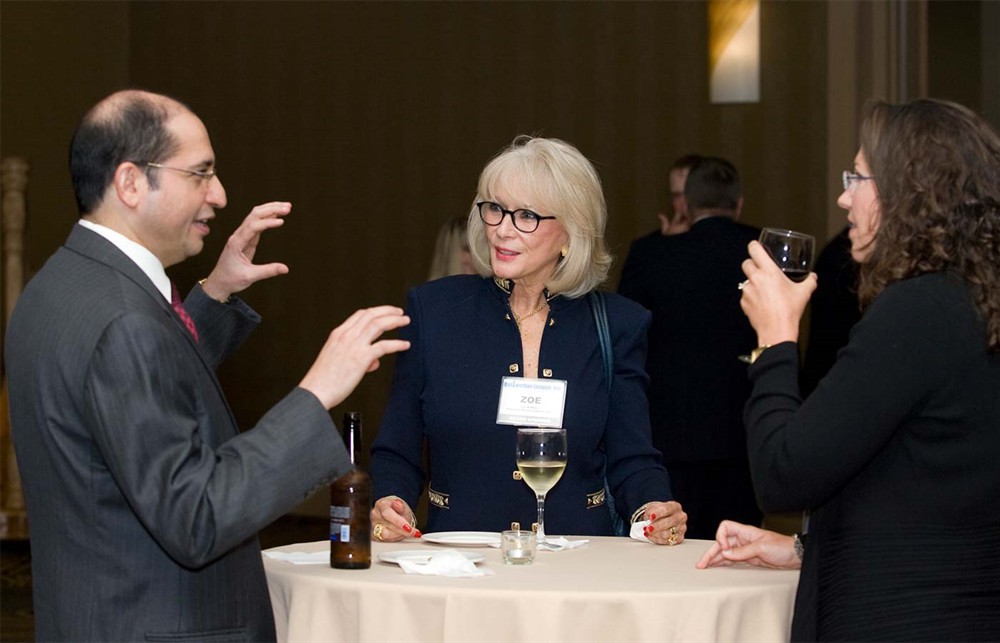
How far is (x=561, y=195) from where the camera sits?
2.86 metres

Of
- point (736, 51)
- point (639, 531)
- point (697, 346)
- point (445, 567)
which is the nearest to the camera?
point (445, 567)

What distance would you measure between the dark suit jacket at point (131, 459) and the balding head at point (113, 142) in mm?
67

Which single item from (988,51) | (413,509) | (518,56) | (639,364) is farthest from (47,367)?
(518,56)

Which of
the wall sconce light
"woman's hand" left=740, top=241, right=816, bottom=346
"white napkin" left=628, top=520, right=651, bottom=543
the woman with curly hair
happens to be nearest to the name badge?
"white napkin" left=628, top=520, right=651, bottom=543

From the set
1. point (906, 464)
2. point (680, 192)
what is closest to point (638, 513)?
point (906, 464)

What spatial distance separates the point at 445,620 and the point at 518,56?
743 cm

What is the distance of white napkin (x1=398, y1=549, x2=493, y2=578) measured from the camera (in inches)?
82.9

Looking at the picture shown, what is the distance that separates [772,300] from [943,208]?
0.95 feet

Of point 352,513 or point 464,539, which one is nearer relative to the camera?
point 352,513

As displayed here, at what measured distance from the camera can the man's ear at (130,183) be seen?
1774 mm

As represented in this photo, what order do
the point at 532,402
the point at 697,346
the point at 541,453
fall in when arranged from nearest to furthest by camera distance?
1. the point at 541,453
2. the point at 532,402
3. the point at 697,346

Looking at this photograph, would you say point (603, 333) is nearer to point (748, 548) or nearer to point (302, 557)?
point (748, 548)

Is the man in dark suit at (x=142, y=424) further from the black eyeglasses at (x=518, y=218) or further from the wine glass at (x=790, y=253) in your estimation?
the black eyeglasses at (x=518, y=218)

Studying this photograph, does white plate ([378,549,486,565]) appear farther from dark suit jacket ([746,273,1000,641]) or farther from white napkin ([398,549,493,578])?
dark suit jacket ([746,273,1000,641])
